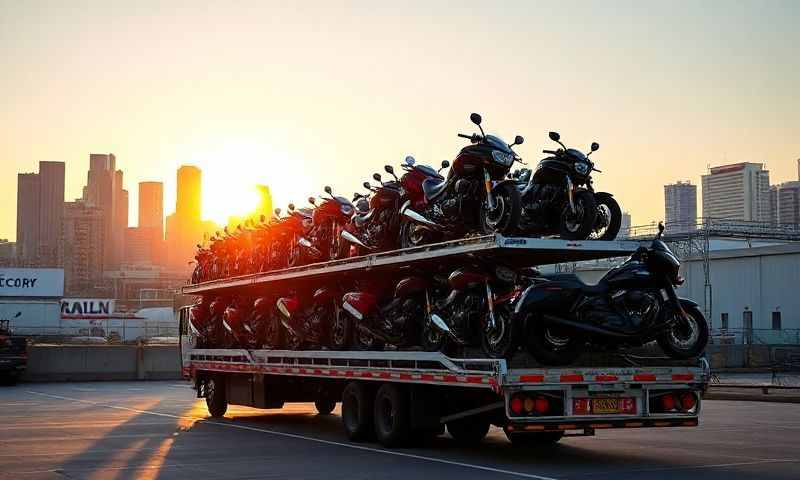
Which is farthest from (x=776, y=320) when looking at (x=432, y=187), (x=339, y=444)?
(x=432, y=187)

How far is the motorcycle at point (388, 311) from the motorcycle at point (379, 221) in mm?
625

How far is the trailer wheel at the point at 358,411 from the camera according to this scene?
661 inches

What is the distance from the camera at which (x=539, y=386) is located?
1326 centimetres

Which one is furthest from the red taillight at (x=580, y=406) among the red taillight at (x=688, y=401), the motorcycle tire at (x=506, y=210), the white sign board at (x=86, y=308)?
the white sign board at (x=86, y=308)

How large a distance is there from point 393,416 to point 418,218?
2773 millimetres

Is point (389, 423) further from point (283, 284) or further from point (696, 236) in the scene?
point (696, 236)

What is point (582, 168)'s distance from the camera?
14250 mm

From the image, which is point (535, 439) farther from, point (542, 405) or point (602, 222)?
point (602, 222)

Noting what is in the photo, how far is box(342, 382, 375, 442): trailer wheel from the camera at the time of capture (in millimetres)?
16797

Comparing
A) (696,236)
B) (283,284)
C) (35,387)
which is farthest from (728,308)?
(283,284)

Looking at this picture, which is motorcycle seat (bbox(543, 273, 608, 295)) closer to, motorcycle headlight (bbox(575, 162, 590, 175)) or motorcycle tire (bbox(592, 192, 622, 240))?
motorcycle tire (bbox(592, 192, 622, 240))

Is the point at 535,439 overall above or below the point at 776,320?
below

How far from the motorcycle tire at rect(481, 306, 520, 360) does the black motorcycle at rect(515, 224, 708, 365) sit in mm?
156

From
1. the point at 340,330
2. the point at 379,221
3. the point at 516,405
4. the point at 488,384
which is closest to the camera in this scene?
the point at 516,405
